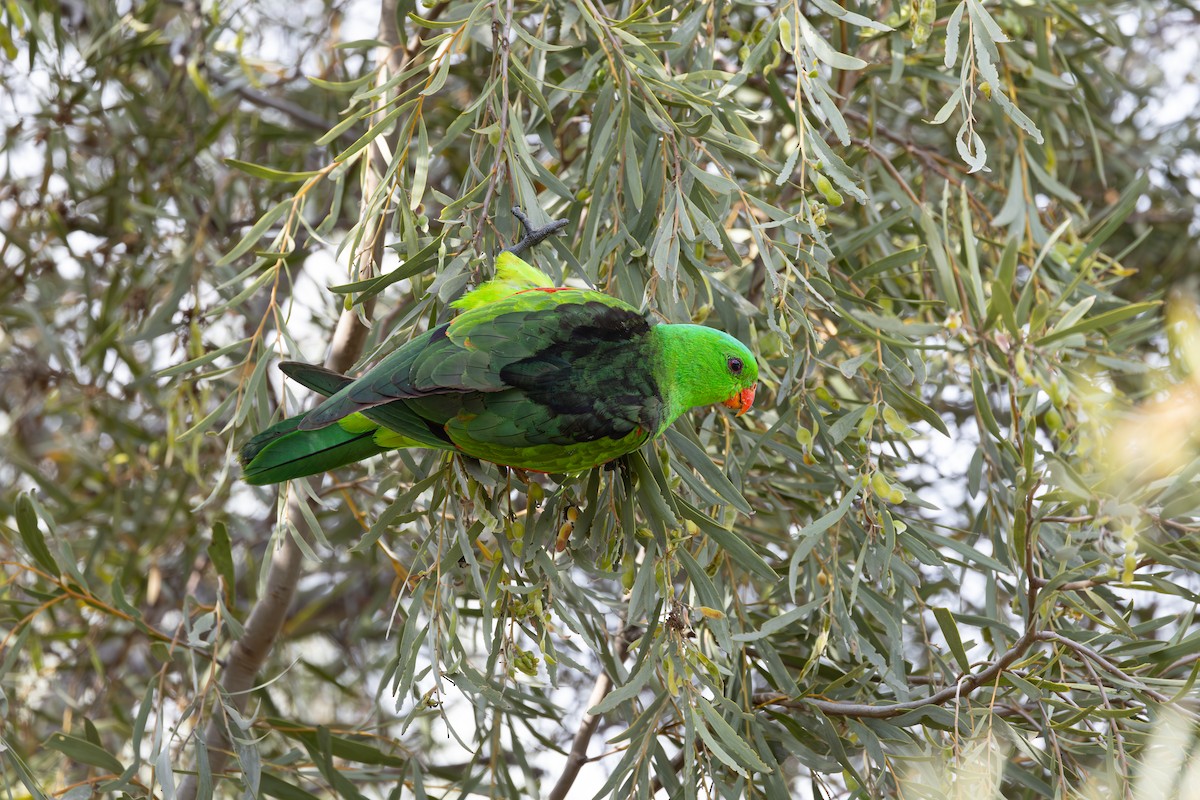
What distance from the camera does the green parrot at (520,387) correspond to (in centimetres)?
143

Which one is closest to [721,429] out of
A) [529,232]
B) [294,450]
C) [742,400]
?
[742,400]

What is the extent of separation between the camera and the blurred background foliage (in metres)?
1.50

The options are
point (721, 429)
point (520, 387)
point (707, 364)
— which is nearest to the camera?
point (520, 387)

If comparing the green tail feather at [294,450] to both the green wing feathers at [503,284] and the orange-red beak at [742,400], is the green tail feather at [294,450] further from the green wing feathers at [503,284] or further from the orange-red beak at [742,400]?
the orange-red beak at [742,400]

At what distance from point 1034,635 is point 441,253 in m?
0.97

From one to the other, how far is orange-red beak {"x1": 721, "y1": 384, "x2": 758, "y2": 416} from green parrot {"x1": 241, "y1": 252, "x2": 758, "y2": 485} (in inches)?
0.6

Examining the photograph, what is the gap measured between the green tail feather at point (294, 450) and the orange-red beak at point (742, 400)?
0.57 m

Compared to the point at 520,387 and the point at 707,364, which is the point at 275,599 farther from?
the point at 707,364

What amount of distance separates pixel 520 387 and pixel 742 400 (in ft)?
1.33

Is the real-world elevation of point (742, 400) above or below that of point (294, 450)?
below

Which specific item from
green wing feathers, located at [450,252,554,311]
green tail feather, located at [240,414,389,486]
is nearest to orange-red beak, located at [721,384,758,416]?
green wing feathers, located at [450,252,554,311]

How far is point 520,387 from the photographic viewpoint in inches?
57.3

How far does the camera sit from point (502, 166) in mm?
1601

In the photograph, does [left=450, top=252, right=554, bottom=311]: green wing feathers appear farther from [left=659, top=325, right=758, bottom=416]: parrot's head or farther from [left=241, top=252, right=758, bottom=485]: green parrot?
[left=659, top=325, right=758, bottom=416]: parrot's head
